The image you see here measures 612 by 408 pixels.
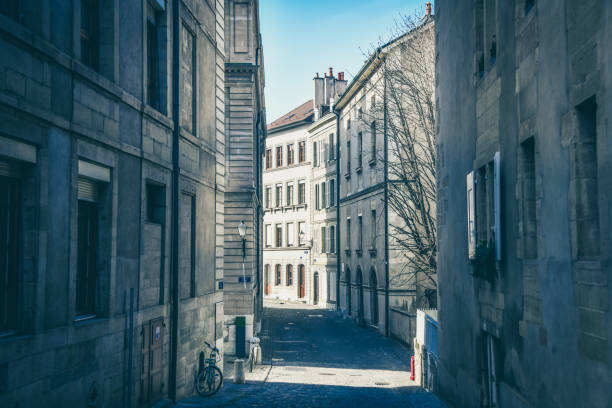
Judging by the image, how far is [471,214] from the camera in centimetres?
1113

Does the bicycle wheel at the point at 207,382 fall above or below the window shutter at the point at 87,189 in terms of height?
below

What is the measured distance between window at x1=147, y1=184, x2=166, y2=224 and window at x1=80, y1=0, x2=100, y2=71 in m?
3.30

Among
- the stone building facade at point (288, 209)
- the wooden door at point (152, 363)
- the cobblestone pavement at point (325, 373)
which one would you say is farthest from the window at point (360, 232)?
the wooden door at point (152, 363)

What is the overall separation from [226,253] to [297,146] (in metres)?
26.6

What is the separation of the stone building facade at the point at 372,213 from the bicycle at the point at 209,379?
11.1 meters

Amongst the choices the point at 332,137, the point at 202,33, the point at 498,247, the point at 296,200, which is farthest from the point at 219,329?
the point at 296,200

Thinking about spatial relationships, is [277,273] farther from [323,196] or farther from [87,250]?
[87,250]

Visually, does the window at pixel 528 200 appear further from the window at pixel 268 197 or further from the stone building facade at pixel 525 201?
the window at pixel 268 197

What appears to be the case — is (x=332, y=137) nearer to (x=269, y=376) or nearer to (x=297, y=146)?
(x=297, y=146)

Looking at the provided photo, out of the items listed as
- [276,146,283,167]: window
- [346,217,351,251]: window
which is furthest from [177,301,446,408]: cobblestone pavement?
[276,146,283,167]: window

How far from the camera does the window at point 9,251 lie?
269 inches

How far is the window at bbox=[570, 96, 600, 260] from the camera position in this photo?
6.19 metres

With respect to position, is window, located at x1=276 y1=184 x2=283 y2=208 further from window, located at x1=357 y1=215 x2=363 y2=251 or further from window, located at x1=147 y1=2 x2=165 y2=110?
window, located at x1=147 y1=2 x2=165 y2=110

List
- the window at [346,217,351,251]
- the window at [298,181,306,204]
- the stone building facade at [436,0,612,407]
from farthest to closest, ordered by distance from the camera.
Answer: the window at [298,181,306,204], the window at [346,217,351,251], the stone building facade at [436,0,612,407]
